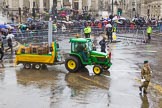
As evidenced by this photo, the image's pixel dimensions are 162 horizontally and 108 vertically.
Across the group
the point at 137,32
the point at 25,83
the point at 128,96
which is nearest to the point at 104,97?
the point at 128,96

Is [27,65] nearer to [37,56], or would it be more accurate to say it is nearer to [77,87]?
[37,56]

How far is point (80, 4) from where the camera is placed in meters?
128

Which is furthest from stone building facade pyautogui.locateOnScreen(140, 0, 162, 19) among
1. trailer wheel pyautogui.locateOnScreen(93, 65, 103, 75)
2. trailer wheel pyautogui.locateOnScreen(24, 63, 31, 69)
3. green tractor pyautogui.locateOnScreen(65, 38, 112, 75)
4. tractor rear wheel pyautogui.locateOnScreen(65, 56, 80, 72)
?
trailer wheel pyautogui.locateOnScreen(93, 65, 103, 75)

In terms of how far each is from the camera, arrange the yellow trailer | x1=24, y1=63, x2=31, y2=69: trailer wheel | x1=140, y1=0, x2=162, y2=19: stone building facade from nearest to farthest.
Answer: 1. the yellow trailer
2. x1=24, y1=63, x2=31, y2=69: trailer wheel
3. x1=140, y1=0, x2=162, y2=19: stone building facade

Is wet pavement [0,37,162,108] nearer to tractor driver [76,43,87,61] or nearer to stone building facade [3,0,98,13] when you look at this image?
tractor driver [76,43,87,61]

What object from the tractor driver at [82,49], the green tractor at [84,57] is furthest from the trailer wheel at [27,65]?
the tractor driver at [82,49]

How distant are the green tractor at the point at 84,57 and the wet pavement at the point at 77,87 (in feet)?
1.33

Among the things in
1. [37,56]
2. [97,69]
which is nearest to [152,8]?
[37,56]

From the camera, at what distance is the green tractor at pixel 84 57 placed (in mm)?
22312

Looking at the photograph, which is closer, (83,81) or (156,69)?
(83,81)

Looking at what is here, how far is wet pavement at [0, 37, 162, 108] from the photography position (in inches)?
641

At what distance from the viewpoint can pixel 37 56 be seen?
2364 centimetres

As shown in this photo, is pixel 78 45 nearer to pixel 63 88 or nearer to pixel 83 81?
pixel 83 81

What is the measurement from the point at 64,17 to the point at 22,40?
108ft
